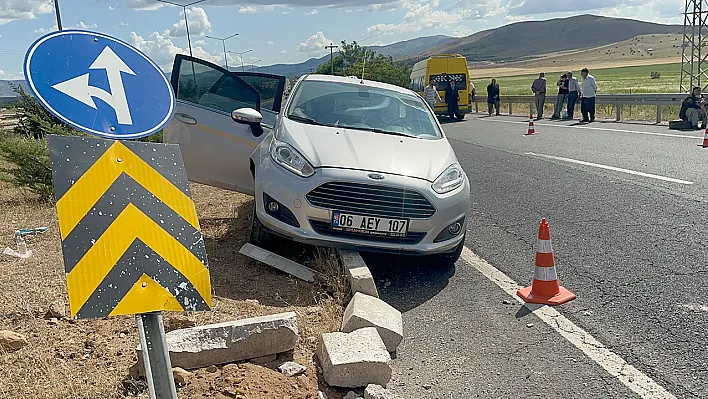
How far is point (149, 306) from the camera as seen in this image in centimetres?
250

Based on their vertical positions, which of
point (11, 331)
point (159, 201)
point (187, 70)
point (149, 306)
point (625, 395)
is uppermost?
point (187, 70)

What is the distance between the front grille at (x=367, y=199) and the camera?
5.19 meters

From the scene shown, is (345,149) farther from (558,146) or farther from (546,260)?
(558,146)

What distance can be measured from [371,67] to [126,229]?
71.7 meters

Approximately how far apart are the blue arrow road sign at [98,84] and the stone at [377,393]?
5.51 ft

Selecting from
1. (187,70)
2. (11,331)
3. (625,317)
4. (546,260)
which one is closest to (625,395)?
(625,317)

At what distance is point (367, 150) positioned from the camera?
5.62 meters

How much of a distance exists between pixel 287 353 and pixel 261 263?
77.2 inches

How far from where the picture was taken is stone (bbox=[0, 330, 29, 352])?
3.90 metres

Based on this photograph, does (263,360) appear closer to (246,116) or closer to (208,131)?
(246,116)

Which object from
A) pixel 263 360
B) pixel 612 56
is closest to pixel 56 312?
pixel 263 360

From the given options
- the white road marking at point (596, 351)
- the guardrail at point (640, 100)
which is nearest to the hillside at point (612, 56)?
the guardrail at point (640, 100)

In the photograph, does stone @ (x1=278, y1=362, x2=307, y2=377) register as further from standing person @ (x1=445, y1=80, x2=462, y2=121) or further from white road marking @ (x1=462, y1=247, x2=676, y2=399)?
standing person @ (x1=445, y1=80, x2=462, y2=121)

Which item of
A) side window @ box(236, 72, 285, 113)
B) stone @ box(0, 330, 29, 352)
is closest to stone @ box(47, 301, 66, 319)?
stone @ box(0, 330, 29, 352)
